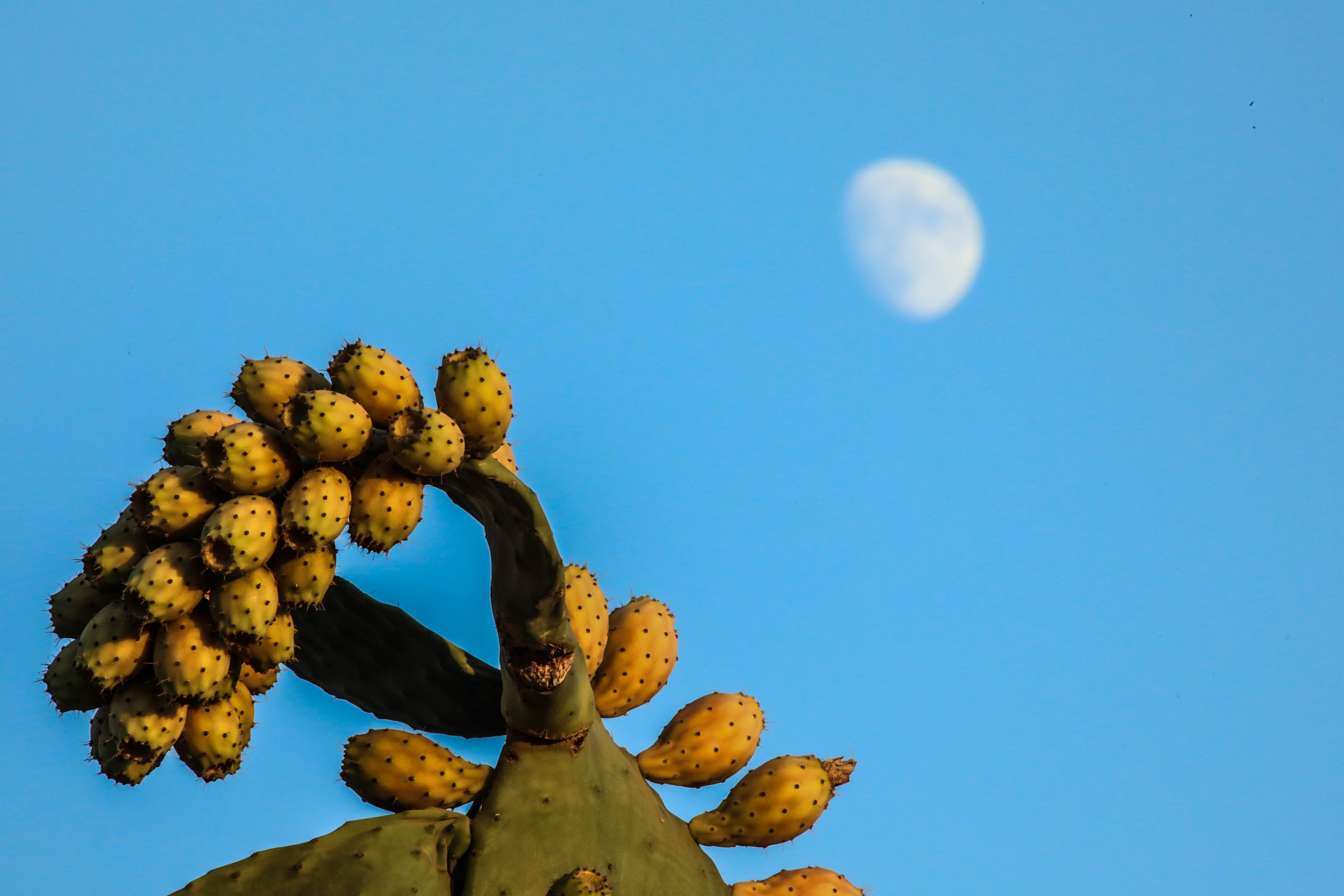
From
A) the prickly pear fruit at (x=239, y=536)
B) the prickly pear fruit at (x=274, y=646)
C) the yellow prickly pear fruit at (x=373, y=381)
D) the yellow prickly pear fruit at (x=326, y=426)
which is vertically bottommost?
the prickly pear fruit at (x=274, y=646)

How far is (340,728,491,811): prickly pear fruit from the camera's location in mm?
3324

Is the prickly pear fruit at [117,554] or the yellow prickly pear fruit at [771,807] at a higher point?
the yellow prickly pear fruit at [771,807]

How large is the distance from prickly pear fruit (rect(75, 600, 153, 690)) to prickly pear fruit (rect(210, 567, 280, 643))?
161mm

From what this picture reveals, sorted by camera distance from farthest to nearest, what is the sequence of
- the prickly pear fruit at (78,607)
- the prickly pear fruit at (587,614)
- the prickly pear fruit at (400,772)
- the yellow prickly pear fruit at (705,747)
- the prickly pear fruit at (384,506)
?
the yellow prickly pear fruit at (705,747), the prickly pear fruit at (587,614), the prickly pear fruit at (400,772), the prickly pear fruit at (78,607), the prickly pear fruit at (384,506)

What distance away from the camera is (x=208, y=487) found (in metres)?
2.70

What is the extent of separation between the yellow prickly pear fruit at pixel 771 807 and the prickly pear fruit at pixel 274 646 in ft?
5.20

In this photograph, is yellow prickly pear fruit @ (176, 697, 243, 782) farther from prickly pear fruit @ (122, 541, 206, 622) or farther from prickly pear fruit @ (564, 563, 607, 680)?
prickly pear fruit @ (564, 563, 607, 680)

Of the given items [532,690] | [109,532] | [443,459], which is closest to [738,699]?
[532,690]

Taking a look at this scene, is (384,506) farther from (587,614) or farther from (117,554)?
(587,614)

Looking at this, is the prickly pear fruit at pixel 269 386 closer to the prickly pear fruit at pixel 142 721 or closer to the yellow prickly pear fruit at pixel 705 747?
the prickly pear fruit at pixel 142 721

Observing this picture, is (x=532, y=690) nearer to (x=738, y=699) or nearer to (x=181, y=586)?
(x=738, y=699)

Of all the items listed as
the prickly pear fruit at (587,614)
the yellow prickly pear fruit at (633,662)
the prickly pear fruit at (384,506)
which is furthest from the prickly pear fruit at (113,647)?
the yellow prickly pear fruit at (633,662)

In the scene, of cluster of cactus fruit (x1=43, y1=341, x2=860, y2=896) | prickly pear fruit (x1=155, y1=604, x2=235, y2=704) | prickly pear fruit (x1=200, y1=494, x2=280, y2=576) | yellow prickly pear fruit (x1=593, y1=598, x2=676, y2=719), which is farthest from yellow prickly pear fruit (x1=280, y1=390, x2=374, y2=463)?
yellow prickly pear fruit (x1=593, y1=598, x2=676, y2=719)

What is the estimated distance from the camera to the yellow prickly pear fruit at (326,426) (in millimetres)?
2609
